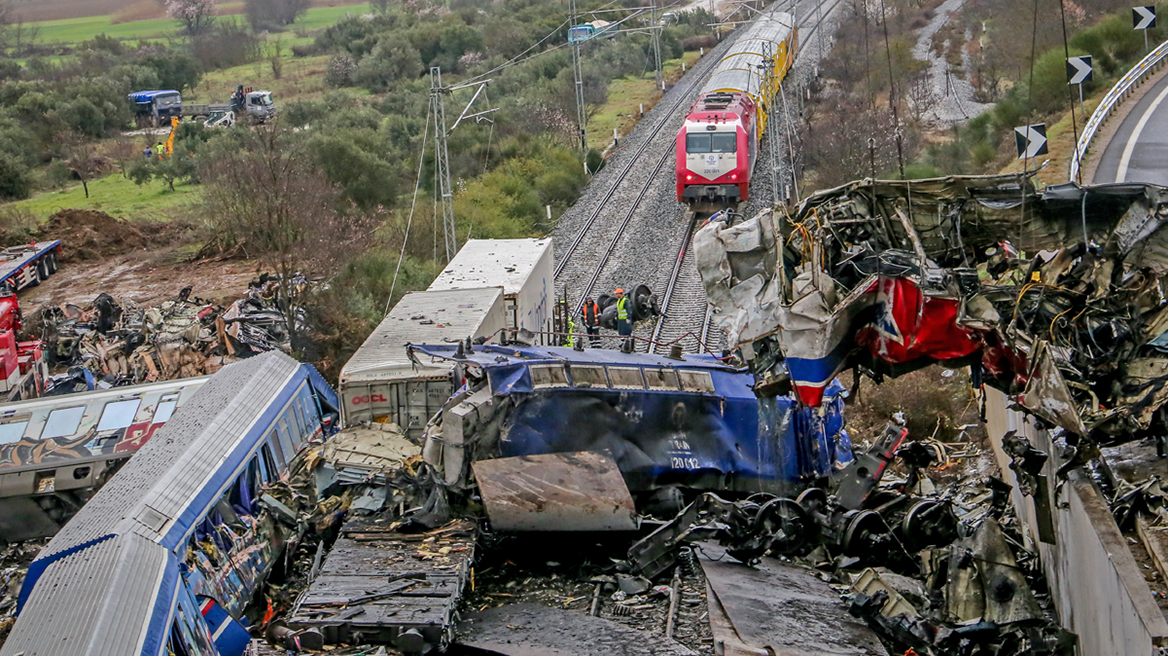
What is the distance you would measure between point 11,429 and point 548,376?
811 centimetres

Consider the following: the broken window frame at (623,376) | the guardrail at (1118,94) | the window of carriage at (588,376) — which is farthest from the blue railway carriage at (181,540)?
the guardrail at (1118,94)

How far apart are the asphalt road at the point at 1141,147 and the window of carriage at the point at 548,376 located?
14.0 meters

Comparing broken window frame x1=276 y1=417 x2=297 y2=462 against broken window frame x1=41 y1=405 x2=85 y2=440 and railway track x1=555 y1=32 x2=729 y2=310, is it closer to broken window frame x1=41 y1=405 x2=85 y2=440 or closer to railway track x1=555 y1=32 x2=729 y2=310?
broken window frame x1=41 y1=405 x2=85 y2=440

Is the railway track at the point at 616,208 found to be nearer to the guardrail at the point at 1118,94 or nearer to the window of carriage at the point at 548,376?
the guardrail at the point at 1118,94

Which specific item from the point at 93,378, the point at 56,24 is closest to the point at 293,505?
the point at 93,378

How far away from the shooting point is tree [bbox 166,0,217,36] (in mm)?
80625

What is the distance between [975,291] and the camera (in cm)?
1060

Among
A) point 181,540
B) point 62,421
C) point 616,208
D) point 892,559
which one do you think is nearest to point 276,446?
point 62,421

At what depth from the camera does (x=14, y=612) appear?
11.8 metres

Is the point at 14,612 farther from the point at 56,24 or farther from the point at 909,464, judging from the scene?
the point at 56,24

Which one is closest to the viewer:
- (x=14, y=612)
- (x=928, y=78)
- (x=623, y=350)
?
(x=14, y=612)

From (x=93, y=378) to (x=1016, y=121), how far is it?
23860 millimetres

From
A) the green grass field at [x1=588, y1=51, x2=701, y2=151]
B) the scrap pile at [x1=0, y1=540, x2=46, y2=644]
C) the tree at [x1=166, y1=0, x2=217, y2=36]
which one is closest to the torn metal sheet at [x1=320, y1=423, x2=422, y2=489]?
the scrap pile at [x1=0, y1=540, x2=46, y2=644]

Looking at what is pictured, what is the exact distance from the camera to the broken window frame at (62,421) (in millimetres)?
15608
